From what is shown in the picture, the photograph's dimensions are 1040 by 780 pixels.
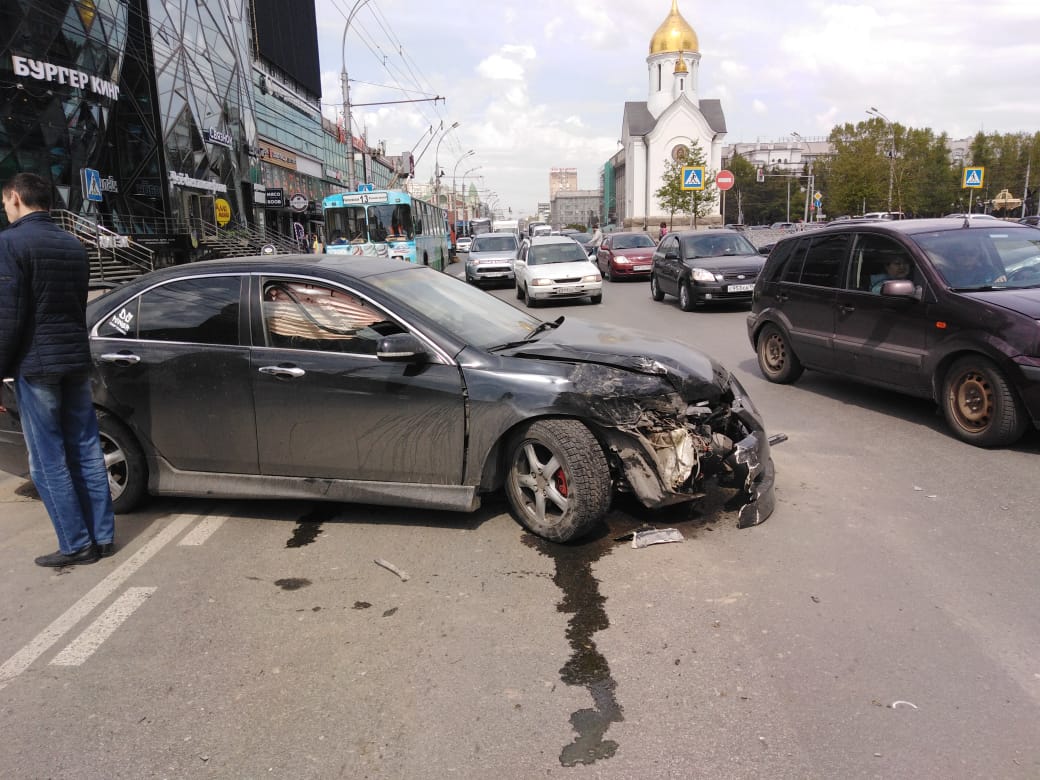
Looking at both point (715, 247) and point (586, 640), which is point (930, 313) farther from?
point (715, 247)

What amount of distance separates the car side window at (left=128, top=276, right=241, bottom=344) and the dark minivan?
5160 mm

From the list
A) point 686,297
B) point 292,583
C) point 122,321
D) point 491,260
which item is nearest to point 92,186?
point 491,260

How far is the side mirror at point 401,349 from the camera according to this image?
4.23m

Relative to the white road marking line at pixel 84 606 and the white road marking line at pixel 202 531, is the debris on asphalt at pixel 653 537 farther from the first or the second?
the white road marking line at pixel 84 606

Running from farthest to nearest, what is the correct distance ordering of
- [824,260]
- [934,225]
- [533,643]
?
[824,260], [934,225], [533,643]

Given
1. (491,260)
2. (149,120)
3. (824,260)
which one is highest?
(149,120)

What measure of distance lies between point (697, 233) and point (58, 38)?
82.2ft

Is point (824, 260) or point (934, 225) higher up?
point (934, 225)

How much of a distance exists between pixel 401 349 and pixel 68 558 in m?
2.17

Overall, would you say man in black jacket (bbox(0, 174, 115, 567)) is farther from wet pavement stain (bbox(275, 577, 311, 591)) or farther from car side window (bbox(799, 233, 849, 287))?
car side window (bbox(799, 233, 849, 287))

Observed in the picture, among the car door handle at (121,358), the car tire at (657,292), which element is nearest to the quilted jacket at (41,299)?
the car door handle at (121,358)

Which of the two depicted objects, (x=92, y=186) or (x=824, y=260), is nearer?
(x=824, y=260)

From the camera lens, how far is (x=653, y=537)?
4.28 meters

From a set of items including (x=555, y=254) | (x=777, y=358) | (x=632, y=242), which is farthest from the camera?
(x=632, y=242)
